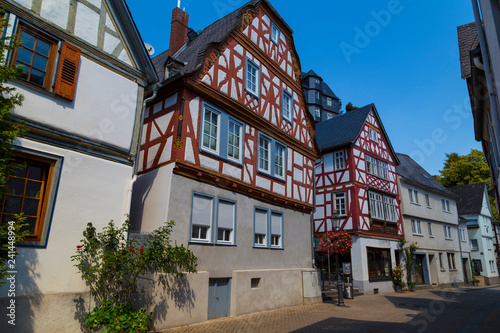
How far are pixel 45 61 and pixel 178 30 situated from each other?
36.2 feet

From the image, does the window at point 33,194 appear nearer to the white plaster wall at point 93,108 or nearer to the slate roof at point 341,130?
the white plaster wall at point 93,108

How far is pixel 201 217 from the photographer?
10656 mm

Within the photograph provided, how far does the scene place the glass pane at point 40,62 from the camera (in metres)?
7.34

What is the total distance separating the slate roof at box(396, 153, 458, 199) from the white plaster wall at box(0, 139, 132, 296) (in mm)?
25613

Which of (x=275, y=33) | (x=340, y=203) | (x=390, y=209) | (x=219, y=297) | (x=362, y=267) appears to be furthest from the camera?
(x=390, y=209)

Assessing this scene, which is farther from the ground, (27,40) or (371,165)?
(371,165)

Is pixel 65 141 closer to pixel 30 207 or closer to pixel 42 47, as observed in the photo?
pixel 30 207

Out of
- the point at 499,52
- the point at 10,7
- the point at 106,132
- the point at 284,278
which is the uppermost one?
the point at 10,7

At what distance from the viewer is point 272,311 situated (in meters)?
12.4

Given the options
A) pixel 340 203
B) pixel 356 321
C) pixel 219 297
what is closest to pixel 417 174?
pixel 340 203

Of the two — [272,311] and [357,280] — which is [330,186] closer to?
[357,280]

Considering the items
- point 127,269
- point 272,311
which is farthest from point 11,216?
point 272,311

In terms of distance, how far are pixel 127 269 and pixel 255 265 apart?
5709mm

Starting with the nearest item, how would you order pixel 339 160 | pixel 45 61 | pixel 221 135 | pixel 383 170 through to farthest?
pixel 45 61 < pixel 221 135 < pixel 339 160 < pixel 383 170
